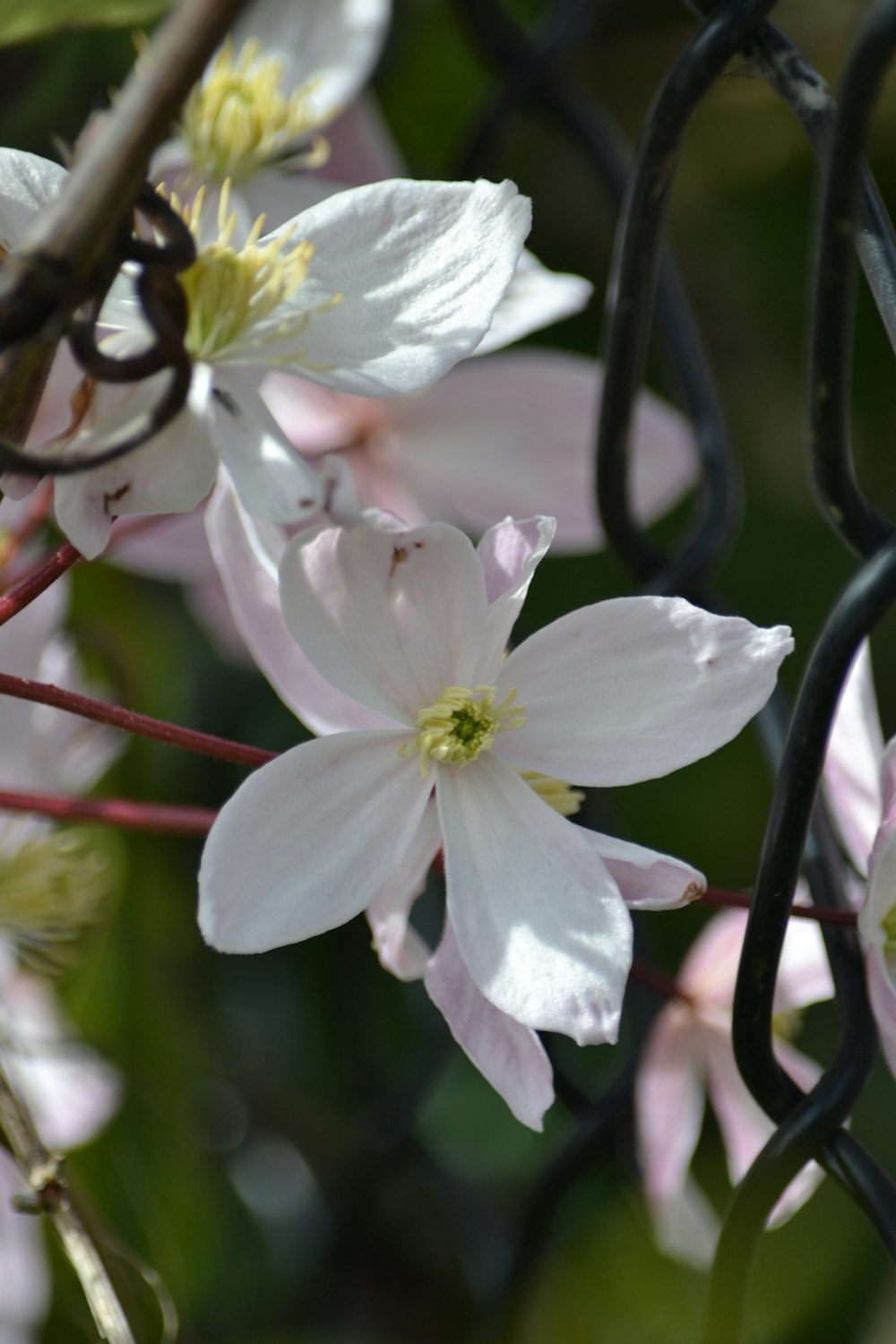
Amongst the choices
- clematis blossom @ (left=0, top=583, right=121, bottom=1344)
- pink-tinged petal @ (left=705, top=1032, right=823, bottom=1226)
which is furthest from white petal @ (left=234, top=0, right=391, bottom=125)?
pink-tinged petal @ (left=705, top=1032, right=823, bottom=1226)

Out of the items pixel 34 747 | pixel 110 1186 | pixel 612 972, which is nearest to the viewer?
pixel 612 972

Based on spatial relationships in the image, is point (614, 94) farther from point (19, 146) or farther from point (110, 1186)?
point (110, 1186)

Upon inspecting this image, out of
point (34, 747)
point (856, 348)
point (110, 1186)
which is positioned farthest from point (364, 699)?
point (856, 348)

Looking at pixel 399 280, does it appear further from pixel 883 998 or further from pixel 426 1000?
pixel 426 1000

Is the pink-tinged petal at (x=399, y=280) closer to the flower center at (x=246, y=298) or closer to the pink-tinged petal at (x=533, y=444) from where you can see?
the flower center at (x=246, y=298)

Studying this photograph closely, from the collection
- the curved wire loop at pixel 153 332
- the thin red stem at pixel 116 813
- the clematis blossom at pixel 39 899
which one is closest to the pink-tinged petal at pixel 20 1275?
the clematis blossom at pixel 39 899

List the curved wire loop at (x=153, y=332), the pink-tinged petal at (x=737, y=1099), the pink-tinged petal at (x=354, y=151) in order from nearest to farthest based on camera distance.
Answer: the curved wire loop at (x=153, y=332) < the pink-tinged petal at (x=737, y=1099) < the pink-tinged petal at (x=354, y=151)
